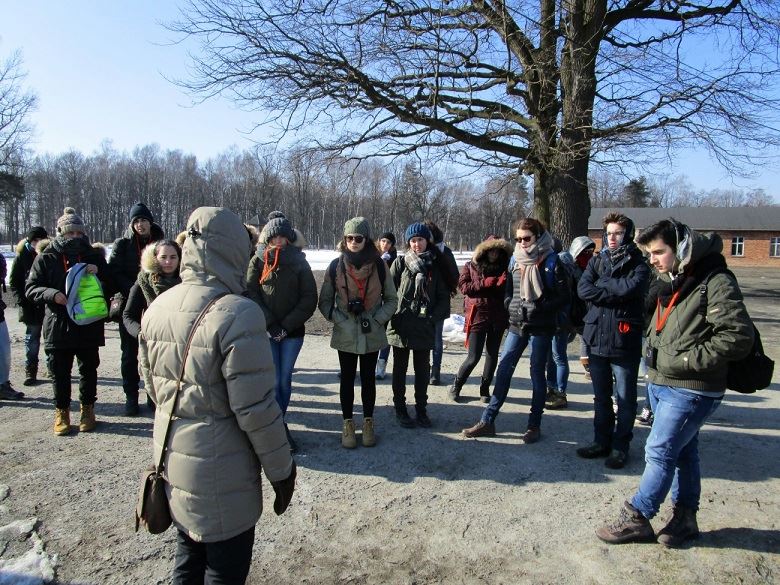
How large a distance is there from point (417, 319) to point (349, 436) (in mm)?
1278

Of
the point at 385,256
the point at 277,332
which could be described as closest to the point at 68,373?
the point at 277,332

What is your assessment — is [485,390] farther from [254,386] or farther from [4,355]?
[4,355]

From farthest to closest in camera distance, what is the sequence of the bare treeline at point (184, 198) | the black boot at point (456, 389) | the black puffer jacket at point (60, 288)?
the bare treeline at point (184, 198) → the black boot at point (456, 389) → the black puffer jacket at point (60, 288)

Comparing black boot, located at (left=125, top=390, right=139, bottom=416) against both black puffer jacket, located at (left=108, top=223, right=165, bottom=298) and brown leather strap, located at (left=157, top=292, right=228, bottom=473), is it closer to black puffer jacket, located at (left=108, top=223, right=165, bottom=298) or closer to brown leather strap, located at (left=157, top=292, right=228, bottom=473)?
black puffer jacket, located at (left=108, top=223, right=165, bottom=298)

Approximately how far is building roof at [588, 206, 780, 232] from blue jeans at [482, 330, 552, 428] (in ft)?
142

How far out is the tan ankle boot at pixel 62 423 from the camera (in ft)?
15.6

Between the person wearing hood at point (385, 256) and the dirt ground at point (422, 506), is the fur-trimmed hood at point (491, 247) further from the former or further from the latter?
the dirt ground at point (422, 506)

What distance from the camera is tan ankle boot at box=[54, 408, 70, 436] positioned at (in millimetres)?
4766

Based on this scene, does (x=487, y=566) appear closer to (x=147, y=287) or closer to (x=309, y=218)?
(x=147, y=287)

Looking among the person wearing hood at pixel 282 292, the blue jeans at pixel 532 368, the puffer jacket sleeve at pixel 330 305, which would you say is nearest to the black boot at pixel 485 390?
the blue jeans at pixel 532 368

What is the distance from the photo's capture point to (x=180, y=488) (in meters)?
2.10

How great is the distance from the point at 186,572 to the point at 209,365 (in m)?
0.90

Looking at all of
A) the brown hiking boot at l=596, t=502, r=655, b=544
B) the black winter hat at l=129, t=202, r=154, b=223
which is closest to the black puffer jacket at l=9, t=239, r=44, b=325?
the black winter hat at l=129, t=202, r=154, b=223

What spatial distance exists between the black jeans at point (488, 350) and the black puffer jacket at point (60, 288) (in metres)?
3.77
